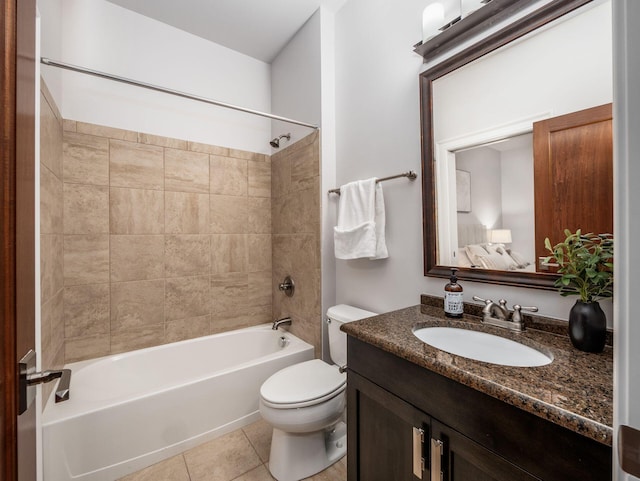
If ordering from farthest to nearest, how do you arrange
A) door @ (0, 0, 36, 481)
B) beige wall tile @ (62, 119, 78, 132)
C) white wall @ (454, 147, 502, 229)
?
beige wall tile @ (62, 119, 78, 132)
white wall @ (454, 147, 502, 229)
door @ (0, 0, 36, 481)

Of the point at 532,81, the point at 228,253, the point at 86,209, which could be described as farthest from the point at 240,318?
the point at 532,81

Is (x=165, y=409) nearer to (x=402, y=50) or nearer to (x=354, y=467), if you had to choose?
(x=354, y=467)

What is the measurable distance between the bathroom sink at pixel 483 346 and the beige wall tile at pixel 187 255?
1.73 metres

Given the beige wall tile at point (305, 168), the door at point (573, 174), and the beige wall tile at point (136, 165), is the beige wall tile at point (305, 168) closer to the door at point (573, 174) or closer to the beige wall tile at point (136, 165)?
the beige wall tile at point (136, 165)

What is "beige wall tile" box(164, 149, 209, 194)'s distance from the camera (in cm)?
213

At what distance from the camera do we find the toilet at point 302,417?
1.34m

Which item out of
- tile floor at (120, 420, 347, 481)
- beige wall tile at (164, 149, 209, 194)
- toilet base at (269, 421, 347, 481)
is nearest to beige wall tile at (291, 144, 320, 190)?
beige wall tile at (164, 149, 209, 194)

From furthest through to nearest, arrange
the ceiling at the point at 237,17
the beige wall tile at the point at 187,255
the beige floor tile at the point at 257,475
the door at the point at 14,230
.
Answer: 1. the beige wall tile at the point at 187,255
2. the ceiling at the point at 237,17
3. the beige floor tile at the point at 257,475
4. the door at the point at 14,230

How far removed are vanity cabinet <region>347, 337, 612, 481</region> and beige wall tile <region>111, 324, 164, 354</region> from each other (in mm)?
1604

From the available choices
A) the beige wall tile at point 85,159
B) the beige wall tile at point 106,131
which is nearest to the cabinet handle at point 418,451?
the beige wall tile at point 85,159

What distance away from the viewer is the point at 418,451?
85 cm

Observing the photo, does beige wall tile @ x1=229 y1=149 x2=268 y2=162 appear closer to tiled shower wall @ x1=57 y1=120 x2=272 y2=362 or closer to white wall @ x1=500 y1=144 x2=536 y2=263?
tiled shower wall @ x1=57 y1=120 x2=272 y2=362

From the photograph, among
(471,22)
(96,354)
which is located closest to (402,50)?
(471,22)

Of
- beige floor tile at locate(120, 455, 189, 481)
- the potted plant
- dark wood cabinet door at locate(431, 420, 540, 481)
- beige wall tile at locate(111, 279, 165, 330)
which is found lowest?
beige floor tile at locate(120, 455, 189, 481)
